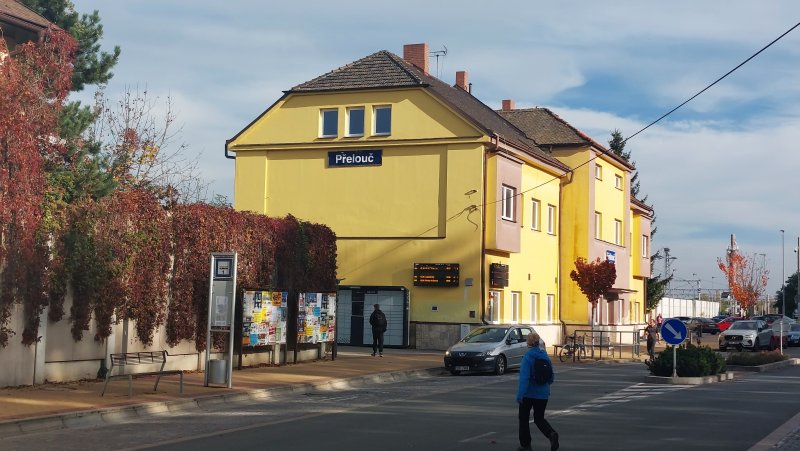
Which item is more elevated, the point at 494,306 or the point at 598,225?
the point at 598,225

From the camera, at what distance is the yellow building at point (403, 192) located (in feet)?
117

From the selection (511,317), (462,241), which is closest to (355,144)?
(462,241)

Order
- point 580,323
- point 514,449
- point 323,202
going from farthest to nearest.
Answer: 1. point 580,323
2. point 323,202
3. point 514,449

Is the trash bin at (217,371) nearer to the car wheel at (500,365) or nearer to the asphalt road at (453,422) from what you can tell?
the asphalt road at (453,422)

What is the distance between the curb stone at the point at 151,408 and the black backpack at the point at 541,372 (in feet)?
23.6

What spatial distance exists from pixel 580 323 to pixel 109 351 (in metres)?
27.7

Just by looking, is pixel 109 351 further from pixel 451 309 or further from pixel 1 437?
pixel 451 309

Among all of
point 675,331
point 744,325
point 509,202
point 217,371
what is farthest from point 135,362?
point 744,325

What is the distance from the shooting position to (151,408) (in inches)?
644

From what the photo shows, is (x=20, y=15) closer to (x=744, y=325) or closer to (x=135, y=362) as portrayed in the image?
(x=135, y=362)

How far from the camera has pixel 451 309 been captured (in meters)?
35.5

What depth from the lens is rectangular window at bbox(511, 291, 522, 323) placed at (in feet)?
128

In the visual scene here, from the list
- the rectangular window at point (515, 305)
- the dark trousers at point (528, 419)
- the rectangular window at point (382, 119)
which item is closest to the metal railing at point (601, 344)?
the rectangular window at point (515, 305)

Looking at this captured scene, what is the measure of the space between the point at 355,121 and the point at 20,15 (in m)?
14.9
